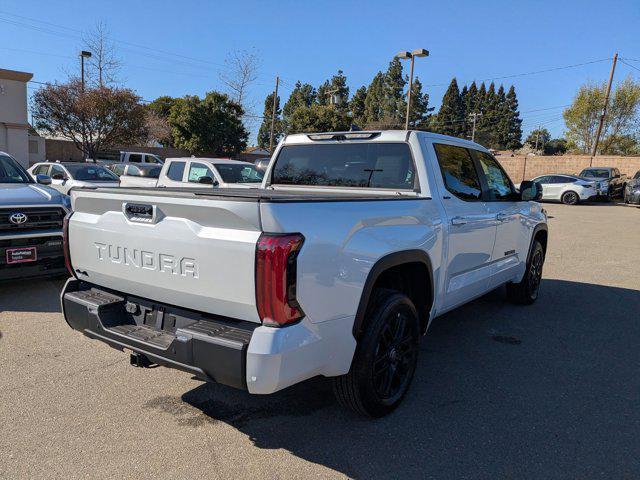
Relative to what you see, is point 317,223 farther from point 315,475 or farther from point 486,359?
point 486,359

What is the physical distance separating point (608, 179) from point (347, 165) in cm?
2432

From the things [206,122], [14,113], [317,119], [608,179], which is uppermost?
[317,119]

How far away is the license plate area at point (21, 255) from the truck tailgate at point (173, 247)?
2.81m

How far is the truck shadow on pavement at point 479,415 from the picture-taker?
2.83 m

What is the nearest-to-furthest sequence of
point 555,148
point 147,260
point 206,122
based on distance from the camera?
point 147,260, point 206,122, point 555,148

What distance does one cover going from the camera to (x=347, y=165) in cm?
437

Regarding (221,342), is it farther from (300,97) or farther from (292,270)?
(300,97)

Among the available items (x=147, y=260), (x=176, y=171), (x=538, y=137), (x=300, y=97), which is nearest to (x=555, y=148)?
(x=538, y=137)

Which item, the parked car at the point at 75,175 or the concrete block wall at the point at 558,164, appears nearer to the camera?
the parked car at the point at 75,175

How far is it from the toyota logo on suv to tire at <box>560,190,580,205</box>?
74.6 feet

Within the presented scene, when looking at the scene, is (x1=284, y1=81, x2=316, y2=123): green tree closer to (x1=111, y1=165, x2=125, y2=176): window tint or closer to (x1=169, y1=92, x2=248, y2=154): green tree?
(x1=169, y1=92, x2=248, y2=154): green tree

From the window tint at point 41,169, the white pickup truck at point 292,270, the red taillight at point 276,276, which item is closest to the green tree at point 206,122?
the window tint at point 41,169

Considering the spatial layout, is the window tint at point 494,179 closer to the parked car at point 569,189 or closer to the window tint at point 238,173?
the window tint at point 238,173

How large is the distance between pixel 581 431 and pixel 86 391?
3.44 meters
